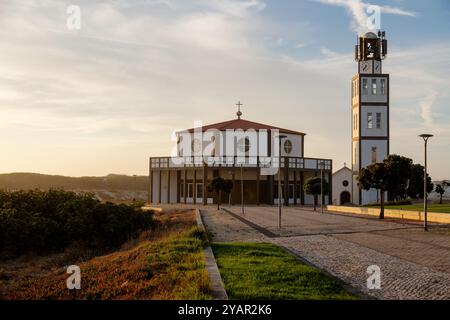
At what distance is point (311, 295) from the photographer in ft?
29.1

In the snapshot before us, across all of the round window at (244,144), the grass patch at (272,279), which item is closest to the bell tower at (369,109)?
the round window at (244,144)

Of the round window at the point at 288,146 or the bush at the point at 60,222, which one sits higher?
the round window at the point at 288,146

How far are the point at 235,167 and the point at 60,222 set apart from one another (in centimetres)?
3457

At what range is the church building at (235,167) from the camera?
58594mm

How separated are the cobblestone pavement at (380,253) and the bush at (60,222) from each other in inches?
224

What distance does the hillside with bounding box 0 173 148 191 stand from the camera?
12544cm

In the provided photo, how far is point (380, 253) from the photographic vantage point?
15.0m

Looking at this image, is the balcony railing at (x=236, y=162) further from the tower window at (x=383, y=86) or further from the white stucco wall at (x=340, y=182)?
the tower window at (x=383, y=86)

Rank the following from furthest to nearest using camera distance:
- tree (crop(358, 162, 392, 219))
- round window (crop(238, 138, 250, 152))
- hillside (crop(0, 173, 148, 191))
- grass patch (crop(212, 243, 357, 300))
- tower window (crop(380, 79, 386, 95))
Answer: hillside (crop(0, 173, 148, 191)) → round window (crop(238, 138, 250, 152)) → tower window (crop(380, 79, 386, 95)) → tree (crop(358, 162, 392, 219)) → grass patch (crop(212, 243, 357, 300))

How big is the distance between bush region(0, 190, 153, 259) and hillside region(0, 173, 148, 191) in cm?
9631

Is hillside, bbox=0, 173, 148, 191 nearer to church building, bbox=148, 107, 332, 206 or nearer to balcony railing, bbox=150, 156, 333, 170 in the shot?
church building, bbox=148, 107, 332, 206

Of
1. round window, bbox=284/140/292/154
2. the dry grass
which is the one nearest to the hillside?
round window, bbox=284/140/292/154

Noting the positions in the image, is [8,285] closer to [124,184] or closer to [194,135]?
[194,135]

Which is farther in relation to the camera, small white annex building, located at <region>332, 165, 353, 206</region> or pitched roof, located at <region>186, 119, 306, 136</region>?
pitched roof, located at <region>186, 119, 306, 136</region>
